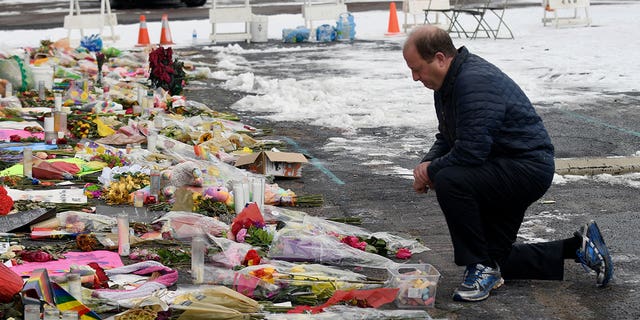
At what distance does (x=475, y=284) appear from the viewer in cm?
642

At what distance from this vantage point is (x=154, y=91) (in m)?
14.0

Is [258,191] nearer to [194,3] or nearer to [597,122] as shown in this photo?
[597,122]

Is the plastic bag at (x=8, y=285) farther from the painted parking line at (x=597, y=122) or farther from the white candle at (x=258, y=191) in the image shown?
the painted parking line at (x=597, y=122)

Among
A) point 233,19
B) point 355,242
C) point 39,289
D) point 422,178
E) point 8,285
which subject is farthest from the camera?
point 233,19

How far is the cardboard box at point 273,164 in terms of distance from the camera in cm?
995

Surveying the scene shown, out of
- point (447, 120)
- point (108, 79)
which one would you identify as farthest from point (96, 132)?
point (447, 120)

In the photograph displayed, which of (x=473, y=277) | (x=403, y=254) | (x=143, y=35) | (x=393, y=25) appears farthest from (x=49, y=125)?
(x=393, y=25)

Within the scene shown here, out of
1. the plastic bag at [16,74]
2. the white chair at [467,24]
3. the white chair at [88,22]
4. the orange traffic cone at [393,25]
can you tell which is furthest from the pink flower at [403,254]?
the orange traffic cone at [393,25]

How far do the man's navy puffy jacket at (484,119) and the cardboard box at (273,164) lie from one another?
358 cm

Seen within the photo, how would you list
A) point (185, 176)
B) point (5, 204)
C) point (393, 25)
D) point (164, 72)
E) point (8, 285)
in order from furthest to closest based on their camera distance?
point (393, 25), point (164, 72), point (185, 176), point (5, 204), point (8, 285)

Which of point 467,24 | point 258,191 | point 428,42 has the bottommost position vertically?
point 467,24

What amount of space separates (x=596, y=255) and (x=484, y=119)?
41.1 inches

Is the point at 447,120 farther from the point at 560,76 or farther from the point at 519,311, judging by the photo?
the point at 560,76

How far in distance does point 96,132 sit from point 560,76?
25.0 ft
